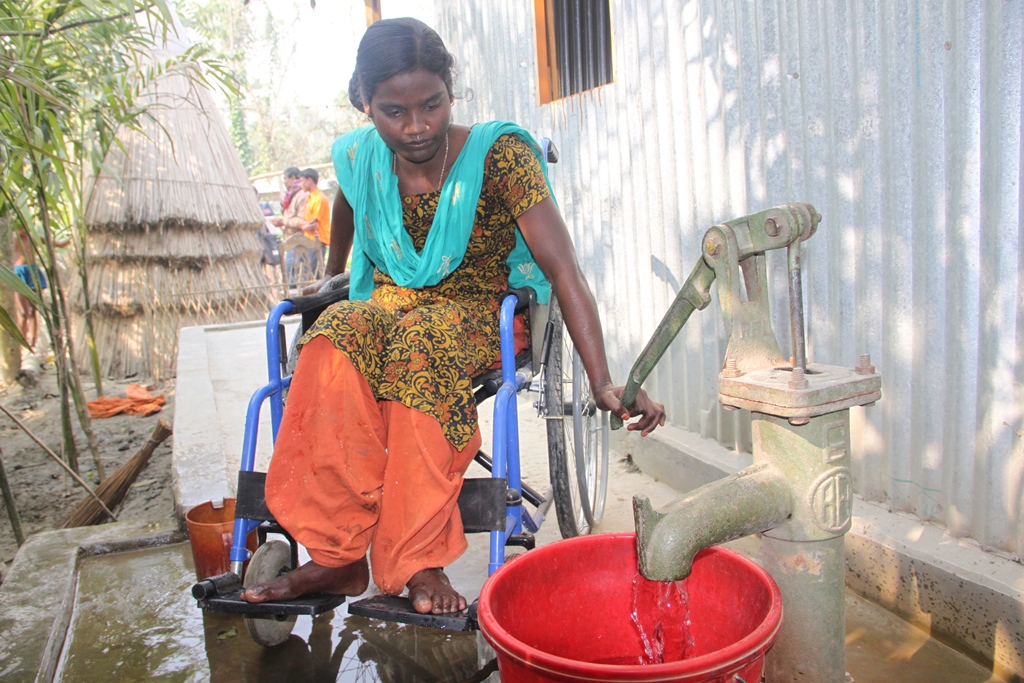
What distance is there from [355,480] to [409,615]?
0.38 meters

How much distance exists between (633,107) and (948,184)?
170cm

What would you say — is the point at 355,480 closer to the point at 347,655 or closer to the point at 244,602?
the point at 244,602

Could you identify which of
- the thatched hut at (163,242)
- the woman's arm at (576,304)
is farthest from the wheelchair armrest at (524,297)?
the thatched hut at (163,242)

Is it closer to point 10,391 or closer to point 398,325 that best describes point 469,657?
point 398,325

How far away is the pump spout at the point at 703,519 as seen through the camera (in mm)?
1204

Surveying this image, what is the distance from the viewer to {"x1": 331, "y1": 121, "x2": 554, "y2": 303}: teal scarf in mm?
2387

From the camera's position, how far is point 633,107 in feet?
11.3

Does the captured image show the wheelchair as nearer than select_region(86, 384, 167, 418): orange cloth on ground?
Yes

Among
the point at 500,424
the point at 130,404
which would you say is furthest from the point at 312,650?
the point at 130,404

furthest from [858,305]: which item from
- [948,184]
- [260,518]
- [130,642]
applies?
[130,642]

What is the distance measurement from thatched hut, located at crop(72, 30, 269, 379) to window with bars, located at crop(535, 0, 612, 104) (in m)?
4.30

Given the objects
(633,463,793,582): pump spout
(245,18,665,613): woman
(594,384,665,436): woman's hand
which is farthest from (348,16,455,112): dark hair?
(633,463,793,582): pump spout

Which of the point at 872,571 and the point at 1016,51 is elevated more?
the point at 1016,51

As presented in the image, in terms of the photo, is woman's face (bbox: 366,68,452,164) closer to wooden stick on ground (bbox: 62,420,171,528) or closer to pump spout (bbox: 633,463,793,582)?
pump spout (bbox: 633,463,793,582)
